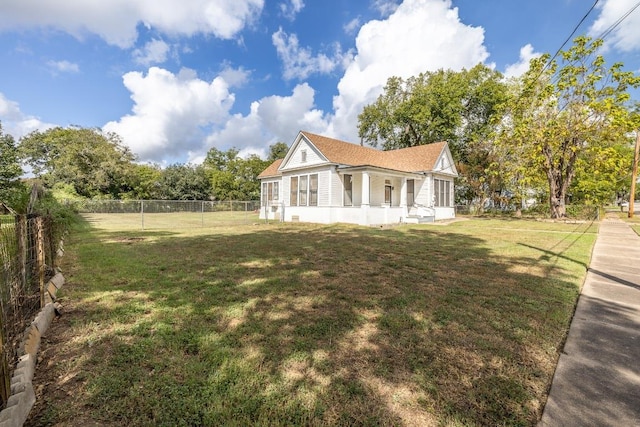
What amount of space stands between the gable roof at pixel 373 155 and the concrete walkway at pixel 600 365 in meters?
13.8

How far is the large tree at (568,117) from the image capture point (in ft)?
52.6

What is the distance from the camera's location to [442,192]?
70.2ft

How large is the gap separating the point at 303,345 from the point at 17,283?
125 inches

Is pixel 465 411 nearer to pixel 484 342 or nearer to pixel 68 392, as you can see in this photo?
pixel 484 342

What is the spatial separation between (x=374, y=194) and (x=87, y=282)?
16.0 metres

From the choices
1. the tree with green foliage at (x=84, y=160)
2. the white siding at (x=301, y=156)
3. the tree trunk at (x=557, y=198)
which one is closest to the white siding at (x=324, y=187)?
the white siding at (x=301, y=156)

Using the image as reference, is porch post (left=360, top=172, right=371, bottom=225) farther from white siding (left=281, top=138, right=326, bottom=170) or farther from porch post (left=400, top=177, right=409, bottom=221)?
porch post (left=400, top=177, right=409, bottom=221)

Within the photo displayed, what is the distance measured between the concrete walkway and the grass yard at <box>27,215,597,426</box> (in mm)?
118

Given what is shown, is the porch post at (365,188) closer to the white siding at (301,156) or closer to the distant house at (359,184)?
the distant house at (359,184)

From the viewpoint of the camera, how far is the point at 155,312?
11.6ft

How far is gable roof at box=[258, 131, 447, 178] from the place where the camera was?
17.8 m

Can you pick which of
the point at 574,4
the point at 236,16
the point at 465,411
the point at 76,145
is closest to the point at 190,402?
the point at 465,411

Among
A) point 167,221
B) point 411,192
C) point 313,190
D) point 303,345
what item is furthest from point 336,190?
point 303,345

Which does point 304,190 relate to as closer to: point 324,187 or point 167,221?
point 324,187
